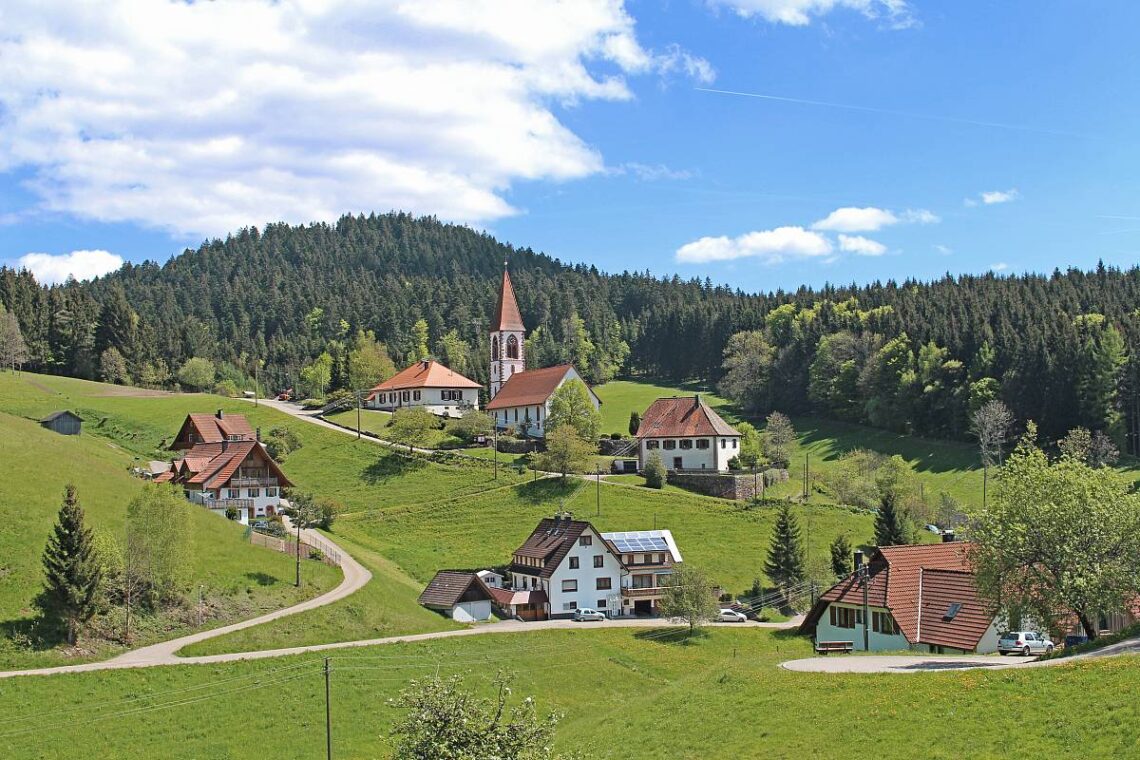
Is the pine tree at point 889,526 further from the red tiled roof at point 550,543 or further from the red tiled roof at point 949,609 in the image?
the red tiled roof at point 949,609

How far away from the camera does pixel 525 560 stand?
6688cm

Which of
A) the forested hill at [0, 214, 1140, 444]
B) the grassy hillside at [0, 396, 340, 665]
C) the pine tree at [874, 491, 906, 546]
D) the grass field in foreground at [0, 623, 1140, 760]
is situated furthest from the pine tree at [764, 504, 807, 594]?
the forested hill at [0, 214, 1140, 444]

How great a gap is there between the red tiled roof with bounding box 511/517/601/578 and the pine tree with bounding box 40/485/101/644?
91.8 feet

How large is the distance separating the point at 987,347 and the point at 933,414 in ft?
34.0

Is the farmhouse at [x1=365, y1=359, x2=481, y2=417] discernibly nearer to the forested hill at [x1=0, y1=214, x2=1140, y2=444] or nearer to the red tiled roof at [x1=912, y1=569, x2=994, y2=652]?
the forested hill at [x1=0, y1=214, x2=1140, y2=444]

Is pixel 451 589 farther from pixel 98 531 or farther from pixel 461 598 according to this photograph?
pixel 98 531

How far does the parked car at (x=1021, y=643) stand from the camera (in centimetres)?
3731

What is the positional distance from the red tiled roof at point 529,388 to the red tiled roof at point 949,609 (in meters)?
65.8

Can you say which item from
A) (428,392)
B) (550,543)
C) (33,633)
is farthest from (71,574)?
(428,392)

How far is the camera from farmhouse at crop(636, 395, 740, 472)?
301 feet

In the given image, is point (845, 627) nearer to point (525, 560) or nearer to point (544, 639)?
point (544, 639)

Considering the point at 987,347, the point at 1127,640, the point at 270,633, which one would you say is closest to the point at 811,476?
the point at 987,347

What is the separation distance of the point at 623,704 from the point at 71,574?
24.3 metres

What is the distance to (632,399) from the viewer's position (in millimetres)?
149750
